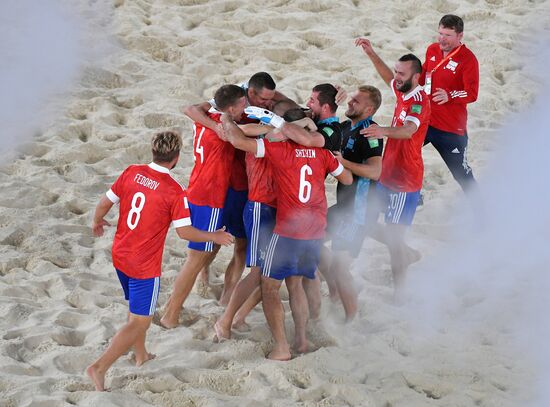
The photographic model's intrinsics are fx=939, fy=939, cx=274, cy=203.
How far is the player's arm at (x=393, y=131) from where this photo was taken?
598cm

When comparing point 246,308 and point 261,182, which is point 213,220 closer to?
point 261,182

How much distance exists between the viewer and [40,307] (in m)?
5.99

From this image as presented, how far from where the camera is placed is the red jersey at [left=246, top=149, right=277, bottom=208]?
5746 millimetres

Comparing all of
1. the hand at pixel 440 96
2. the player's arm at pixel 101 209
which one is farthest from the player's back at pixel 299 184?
the hand at pixel 440 96

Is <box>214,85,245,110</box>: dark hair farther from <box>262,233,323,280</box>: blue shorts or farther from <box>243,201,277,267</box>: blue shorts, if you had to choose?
<box>262,233,323,280</box>: blue shorts

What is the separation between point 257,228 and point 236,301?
465mm

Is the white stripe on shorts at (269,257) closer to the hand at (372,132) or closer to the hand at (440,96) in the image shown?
the hand at (372,132)

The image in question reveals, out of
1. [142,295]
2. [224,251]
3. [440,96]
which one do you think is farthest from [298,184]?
[440,96]

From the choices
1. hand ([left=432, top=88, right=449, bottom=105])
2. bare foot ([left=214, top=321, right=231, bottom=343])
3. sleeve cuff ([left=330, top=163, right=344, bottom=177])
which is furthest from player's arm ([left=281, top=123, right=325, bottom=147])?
hand ([left=432, top=88, right=449, bottom=105])

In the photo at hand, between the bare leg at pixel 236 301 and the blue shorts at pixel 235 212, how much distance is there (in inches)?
19.4

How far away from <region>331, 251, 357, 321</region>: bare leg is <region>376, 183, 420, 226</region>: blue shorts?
0.53 metres

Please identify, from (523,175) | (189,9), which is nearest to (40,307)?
(523,175)

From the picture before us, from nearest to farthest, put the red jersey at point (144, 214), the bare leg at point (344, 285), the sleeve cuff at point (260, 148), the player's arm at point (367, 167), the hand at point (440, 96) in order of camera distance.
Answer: the red jersey at point (144, 214), the sleeve cuff at point (260, 148), the player's arm at point (367, 167), the bare leg at point (344, 285), the hand at point (440, 96)

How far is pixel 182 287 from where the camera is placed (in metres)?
5.89
